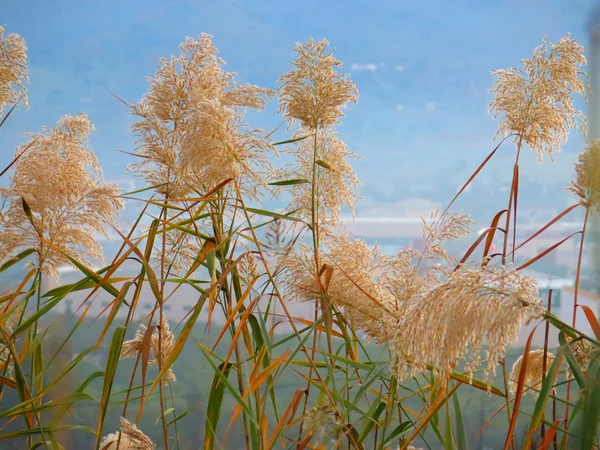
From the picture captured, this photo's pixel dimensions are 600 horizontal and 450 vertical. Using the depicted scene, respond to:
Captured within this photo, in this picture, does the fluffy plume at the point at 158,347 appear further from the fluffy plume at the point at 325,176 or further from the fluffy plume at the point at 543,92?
the fluffy plume at the point at 543,92

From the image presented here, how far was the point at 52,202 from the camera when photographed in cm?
130

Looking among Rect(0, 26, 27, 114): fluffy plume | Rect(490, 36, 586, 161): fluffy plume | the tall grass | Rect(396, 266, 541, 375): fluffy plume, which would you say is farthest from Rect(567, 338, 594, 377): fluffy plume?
Rect(0, 26, 27, 114): fluffy plume

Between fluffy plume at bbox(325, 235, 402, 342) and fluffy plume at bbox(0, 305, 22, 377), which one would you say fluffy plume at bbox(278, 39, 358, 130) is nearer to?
fluffy plume at bbox(325, 235, 402, 342)

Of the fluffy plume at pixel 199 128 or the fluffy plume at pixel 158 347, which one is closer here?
the fluffy plume at pixel 199 128

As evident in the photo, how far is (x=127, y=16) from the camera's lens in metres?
1.90

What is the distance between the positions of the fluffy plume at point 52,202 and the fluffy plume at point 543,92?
88 centimetres

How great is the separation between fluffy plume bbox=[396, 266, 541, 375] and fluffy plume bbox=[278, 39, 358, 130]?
46 centimetres

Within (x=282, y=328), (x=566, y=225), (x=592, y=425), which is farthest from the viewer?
(x=282, y=328)

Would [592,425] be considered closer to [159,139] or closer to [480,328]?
[480,328]

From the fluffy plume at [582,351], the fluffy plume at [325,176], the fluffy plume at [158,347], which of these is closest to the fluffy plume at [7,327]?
the fluffy plume at [158,347]

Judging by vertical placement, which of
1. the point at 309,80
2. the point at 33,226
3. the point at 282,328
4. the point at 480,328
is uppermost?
the point at 309,80

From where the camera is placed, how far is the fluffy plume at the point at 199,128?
998mm

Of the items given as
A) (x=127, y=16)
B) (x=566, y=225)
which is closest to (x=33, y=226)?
(x=127, y=16)

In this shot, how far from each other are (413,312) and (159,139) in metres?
0.67
